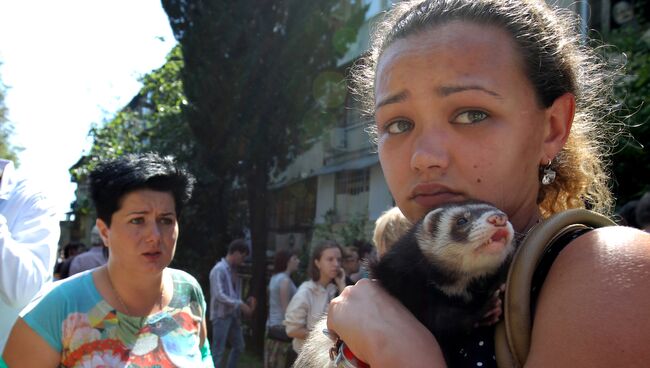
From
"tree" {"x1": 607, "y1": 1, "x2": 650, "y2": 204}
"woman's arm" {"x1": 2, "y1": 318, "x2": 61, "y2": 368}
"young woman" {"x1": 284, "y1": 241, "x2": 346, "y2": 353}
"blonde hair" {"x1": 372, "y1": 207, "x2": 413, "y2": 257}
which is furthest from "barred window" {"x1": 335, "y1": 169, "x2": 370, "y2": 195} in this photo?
"woman's arm" {"x1": 2, "y1": 318, "x2": 61, "y2": 368}

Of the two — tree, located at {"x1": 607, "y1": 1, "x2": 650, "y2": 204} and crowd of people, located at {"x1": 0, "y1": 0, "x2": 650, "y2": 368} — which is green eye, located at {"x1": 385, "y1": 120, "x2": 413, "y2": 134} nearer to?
crowd of people, located at {"x1": 0, "y1": 0, "x2": 650, "y2": 368}

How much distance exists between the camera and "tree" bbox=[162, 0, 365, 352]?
1256 cm

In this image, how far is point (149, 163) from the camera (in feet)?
10.8

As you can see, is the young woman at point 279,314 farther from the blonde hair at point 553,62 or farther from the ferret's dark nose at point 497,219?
the ferret's dark nose at point 497,219

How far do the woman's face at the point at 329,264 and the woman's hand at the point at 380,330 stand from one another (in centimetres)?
530

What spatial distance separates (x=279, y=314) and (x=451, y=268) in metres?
7.03

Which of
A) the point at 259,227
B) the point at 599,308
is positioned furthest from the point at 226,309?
the point at 599,308

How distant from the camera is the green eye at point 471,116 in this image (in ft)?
4.72

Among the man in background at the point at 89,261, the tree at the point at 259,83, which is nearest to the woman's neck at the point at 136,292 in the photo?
the man in background at the point at 89,261

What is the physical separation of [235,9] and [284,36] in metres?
1.26

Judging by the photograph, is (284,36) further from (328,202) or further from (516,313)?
(516,313)

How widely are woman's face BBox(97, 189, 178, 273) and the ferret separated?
1.63 m

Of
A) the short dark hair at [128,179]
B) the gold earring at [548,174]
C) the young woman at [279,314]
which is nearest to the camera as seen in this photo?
the gold earring at [548,174]

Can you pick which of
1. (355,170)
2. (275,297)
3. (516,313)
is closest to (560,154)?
(516,313)
